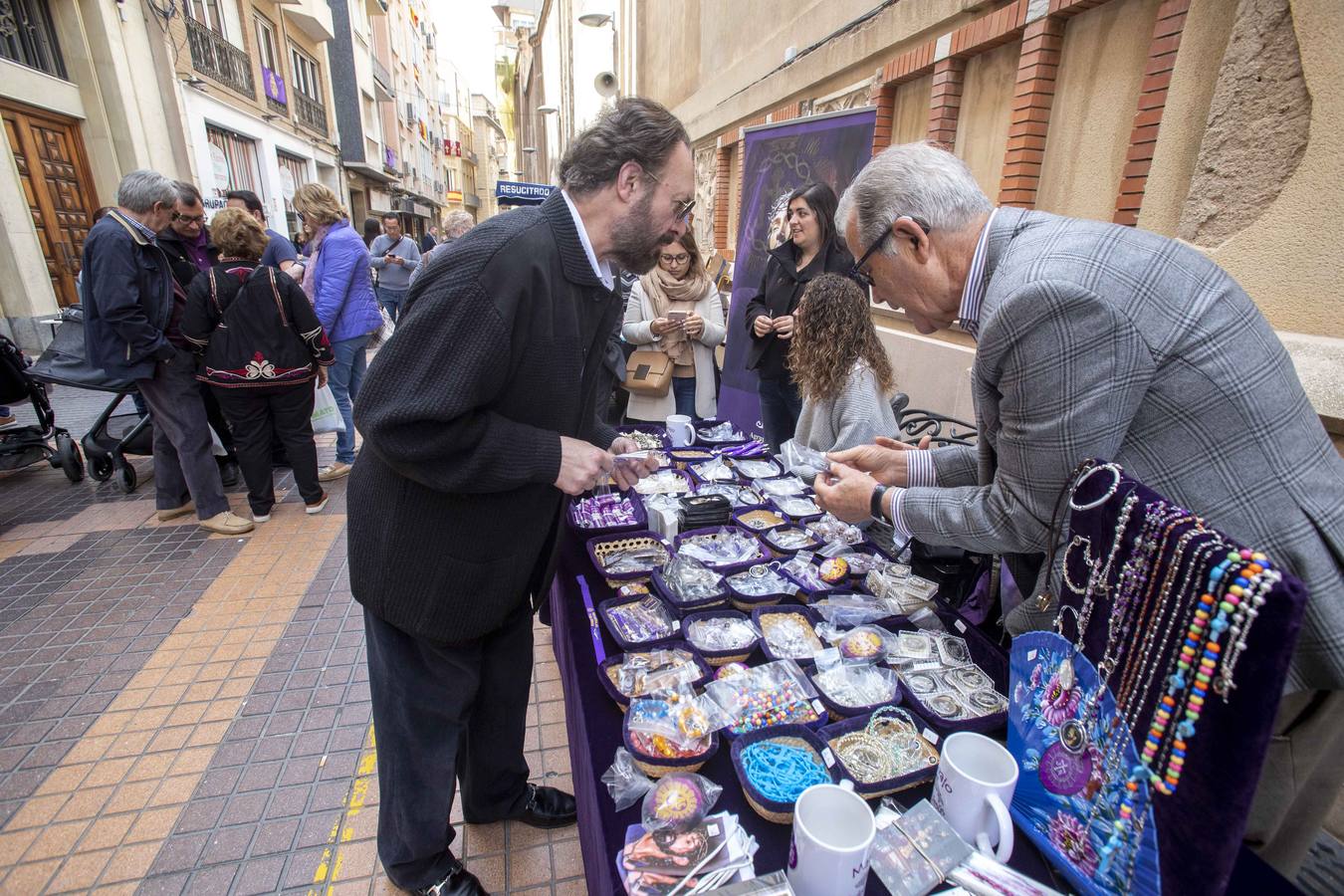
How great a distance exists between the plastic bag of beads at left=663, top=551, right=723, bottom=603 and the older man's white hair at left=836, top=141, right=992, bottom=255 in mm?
971

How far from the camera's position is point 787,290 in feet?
12.0

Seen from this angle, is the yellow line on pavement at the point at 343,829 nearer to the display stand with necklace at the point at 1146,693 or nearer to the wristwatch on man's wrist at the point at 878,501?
the wristwatch on man's wrist at the point at 878,501

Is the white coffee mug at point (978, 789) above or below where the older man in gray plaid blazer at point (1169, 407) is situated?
below

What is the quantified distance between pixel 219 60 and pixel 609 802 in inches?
599

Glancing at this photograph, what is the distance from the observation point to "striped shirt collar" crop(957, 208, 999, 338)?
1.28 meters

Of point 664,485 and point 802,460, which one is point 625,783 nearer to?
point 664,485

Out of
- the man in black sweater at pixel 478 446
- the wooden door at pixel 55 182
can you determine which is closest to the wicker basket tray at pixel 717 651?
the man in black sweater at pixel 478 446

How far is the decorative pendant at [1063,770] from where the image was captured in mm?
888

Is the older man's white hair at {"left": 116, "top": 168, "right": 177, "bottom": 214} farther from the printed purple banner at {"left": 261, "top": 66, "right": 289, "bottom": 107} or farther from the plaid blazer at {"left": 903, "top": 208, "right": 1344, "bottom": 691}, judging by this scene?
the printed purple banner at {"left": 261, "top": 66, "right": 289, "bottom": 107}

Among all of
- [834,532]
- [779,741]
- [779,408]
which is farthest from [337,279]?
[779,741]

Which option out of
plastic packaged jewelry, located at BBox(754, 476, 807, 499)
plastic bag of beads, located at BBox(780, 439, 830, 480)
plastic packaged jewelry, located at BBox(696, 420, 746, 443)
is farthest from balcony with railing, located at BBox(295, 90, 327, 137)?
plastic packaged jewelry, located at BBox(754, 476, 807, 499)

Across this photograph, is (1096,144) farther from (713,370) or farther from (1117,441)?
(1117,441)

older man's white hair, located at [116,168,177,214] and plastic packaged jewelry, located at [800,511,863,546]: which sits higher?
older man's white hair, located at [116,168,177,214]

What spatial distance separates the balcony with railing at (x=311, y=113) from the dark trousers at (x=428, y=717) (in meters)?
18.5
